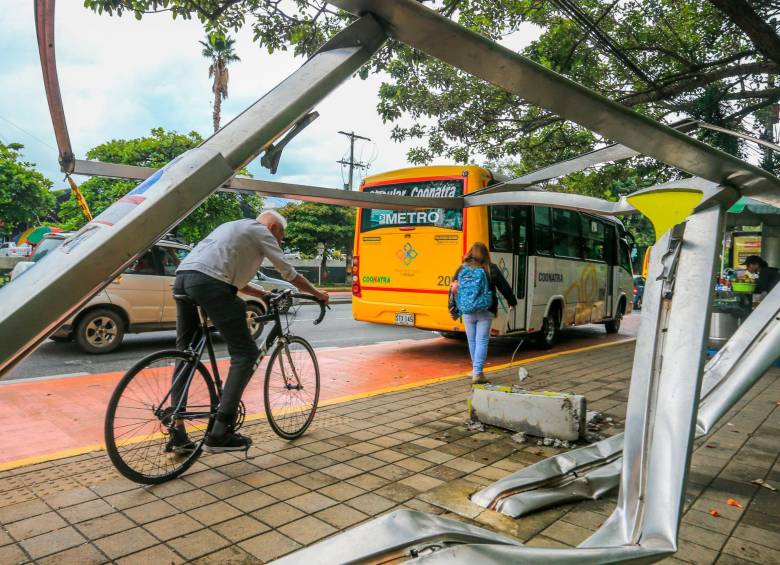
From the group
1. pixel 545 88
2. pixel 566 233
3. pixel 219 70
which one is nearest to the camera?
pixel 545 88

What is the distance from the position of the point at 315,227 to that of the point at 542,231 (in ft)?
81.9

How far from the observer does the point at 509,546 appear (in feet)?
4.96

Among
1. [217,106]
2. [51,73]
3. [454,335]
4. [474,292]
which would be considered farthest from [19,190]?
[51,73]

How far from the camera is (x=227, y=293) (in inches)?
146

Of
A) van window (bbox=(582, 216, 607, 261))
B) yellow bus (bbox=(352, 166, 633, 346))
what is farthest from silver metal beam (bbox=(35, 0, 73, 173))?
van window (bbox=(582, 216, 607, 261))

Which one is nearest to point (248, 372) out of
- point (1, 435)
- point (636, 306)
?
point (1, 435)

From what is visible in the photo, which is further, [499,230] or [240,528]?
[499,230]

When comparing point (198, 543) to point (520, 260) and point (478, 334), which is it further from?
point (520, 260)

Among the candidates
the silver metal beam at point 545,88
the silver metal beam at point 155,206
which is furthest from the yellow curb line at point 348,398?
the silver metal beam at point 545,88

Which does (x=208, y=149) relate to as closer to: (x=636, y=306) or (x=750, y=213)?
(x=750, y=213)

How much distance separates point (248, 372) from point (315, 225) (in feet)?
101

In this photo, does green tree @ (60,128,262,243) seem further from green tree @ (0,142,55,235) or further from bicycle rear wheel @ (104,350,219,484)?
bicycle rear wheel @ (104,350,219,484)

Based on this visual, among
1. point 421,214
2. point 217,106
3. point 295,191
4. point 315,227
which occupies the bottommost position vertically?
point 295,191

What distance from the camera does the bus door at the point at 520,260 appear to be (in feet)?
31.4
